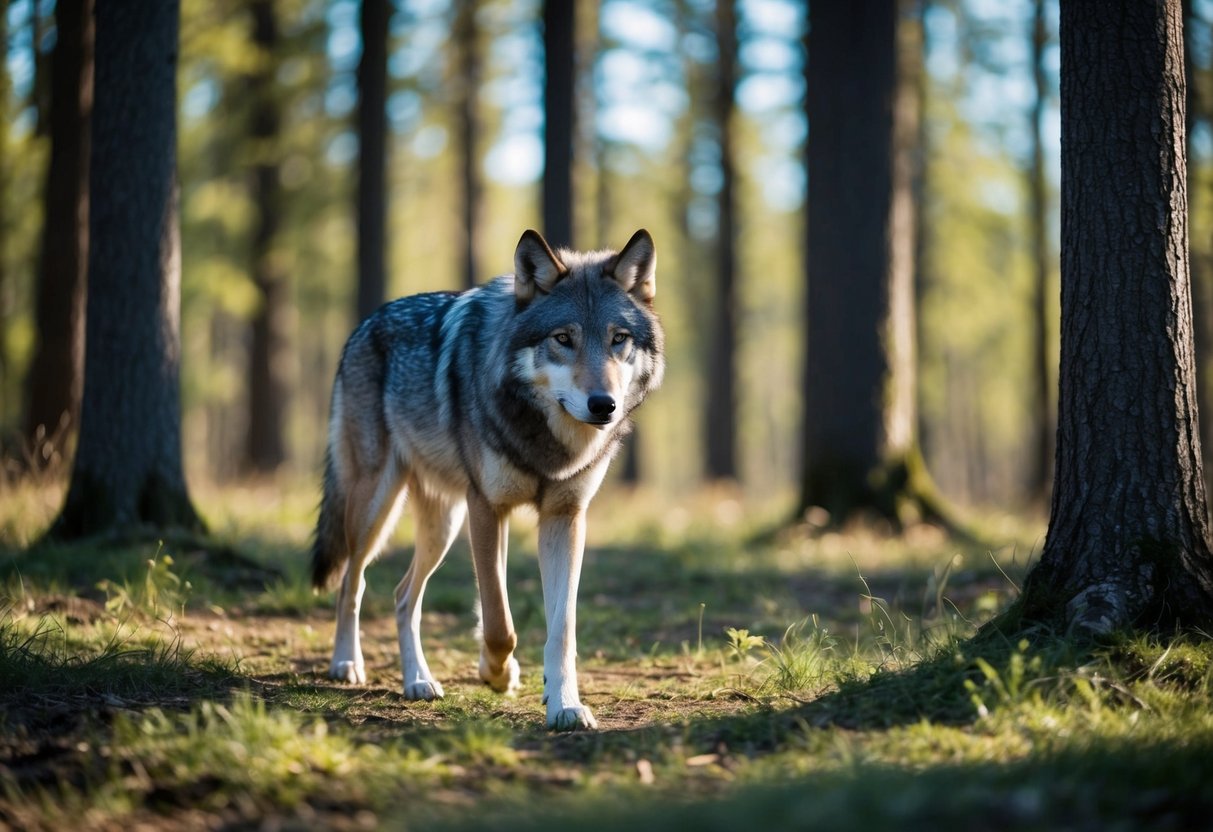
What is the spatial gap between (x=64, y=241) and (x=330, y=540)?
6.52 meters

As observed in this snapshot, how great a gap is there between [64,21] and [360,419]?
7.05m

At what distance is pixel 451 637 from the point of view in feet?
22.2

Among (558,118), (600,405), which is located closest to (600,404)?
(600,405)

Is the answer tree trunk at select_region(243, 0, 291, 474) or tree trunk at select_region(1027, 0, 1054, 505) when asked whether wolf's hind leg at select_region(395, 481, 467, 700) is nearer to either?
tree trunk at select_region(243, 0, 291, 474)

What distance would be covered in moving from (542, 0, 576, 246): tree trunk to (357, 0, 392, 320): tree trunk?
262 centimetres

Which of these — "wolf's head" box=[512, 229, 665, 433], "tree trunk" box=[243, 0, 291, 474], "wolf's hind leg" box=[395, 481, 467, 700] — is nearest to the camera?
"wolf's head" box=[512, 229, 665, 433]

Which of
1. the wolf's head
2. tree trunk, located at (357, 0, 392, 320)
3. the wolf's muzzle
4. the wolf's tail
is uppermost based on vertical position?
tree trunk, located at (357, 0, 392, 320)

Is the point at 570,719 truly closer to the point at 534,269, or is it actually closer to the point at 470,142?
the point at 534,269

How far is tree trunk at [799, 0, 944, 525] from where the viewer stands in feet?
33.7

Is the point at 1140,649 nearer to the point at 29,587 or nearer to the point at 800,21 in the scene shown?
the point at 29,587

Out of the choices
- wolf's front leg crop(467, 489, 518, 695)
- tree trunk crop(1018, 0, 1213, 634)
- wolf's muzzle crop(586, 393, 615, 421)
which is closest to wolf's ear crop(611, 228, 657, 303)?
wolf's muzzle crop(586, 393, 615, 421)

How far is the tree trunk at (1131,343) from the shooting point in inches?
172

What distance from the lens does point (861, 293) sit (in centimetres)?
1039

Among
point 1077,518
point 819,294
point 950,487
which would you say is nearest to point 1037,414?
point 819,294
